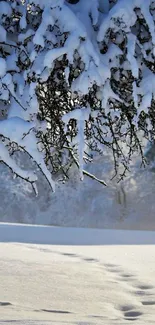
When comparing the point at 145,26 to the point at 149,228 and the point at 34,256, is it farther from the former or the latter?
the point at 149,228

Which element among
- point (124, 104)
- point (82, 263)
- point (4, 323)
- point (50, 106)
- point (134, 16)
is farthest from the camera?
point (82, 263)

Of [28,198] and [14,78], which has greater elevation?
[28,198]

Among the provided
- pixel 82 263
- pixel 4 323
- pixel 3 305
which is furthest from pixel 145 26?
pixel 82 263

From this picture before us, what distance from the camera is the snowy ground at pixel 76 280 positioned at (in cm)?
672

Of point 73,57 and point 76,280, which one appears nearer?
point 73,57

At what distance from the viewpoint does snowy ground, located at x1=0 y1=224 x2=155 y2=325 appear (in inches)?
265

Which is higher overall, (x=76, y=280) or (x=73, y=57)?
(x=73, y=57)

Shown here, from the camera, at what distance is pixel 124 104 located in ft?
15.9

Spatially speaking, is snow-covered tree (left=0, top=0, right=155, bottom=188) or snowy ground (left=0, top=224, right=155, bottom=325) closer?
snow-covered tree (left=0, top=0, right=155, bottom=188)

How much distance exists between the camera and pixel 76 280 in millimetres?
9039

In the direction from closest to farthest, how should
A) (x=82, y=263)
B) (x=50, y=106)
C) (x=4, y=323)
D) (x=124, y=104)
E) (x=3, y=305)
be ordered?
(x=124, y=104)
(x=50, y=106)
(x=4, y=323)
(x=3, y=305)
(x=82, y=263)

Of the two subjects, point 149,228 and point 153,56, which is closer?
point 153,56

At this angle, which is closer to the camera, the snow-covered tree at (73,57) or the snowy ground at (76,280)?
the snow-covered tree at (73,57)

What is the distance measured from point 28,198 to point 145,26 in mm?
31447
